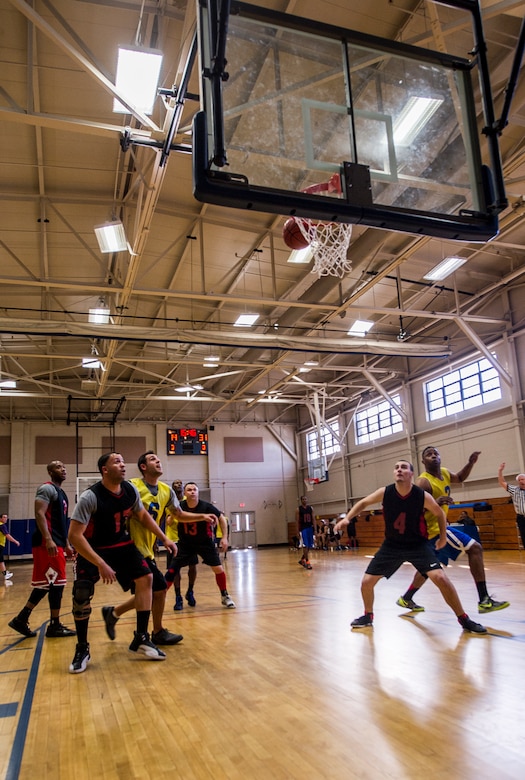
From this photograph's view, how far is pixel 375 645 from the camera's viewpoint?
4.86 metres

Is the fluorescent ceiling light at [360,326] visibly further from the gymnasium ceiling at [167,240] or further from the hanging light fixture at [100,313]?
the hanging light fixture at [100,313]

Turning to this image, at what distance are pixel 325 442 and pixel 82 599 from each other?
974 inches

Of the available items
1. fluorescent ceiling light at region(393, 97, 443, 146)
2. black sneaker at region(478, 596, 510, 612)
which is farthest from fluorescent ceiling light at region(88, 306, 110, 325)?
black sneaker at region(478, 596, 510, 612)

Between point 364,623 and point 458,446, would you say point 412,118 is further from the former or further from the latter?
point 458,446

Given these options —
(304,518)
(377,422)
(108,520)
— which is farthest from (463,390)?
(108,520)

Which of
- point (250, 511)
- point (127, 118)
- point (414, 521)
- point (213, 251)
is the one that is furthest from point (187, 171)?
point (250, 511)

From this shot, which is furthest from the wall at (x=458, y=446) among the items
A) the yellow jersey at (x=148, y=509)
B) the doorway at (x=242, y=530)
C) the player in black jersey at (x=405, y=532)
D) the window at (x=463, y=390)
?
the yellow jersey at (x=148, y=509)

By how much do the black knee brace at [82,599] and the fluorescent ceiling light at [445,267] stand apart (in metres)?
11.9

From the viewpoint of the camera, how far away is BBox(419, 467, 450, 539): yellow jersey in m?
5.95

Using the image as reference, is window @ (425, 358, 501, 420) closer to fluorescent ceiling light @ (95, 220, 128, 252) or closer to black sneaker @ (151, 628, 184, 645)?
fluorescent ceiling light @ (95, 220, 128, 252)

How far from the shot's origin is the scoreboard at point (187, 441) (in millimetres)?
29062

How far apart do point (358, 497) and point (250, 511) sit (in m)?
6.80

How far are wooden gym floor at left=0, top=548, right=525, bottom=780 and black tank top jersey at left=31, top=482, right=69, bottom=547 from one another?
3.28 ft

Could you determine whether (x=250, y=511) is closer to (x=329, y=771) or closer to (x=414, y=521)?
(x=414, y=521)
